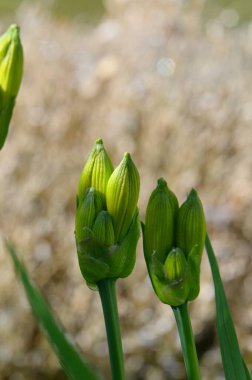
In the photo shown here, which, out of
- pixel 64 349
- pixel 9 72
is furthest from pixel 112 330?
pixel 9 72

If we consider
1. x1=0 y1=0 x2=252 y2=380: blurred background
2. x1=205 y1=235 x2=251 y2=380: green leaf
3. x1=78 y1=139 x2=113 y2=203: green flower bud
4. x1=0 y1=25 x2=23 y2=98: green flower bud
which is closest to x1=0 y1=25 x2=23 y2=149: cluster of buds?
x1=0 y1=25 x2=23 y2=98: green flower bud

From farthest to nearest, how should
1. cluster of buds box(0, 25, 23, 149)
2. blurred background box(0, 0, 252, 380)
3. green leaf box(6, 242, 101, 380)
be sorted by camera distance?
1. blurred background box(0, 0, 252, 380)
2. cluster of buds box(0, 25, 23, 149)
3. green leaf box(6, 242, 101, 380)

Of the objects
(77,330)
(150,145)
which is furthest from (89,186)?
(150,145)

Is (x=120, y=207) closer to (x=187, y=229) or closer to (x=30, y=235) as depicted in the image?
(x=187, y=229)

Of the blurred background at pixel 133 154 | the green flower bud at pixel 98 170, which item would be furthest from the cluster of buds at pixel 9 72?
the blurred background at pixel 133 154

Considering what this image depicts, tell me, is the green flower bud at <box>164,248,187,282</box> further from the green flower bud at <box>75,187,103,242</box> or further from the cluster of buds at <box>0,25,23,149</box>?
the cluster of buds at <box>0,25,23,149</box>

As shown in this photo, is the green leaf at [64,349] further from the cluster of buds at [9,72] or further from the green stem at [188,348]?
the cluster of buds at [9,72]

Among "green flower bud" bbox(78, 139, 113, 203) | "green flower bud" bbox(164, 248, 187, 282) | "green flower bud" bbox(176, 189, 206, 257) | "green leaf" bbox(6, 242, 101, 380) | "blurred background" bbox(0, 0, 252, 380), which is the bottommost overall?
"green leaf" bbox(6, 242, 101, 380)
